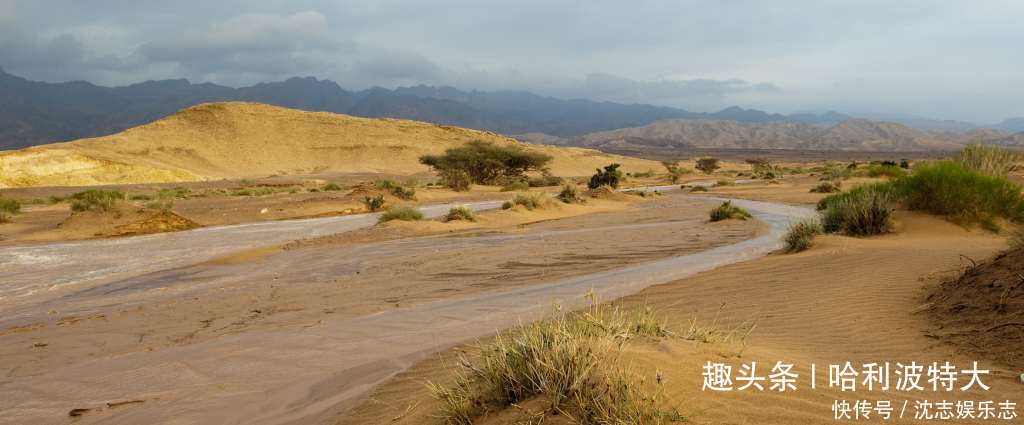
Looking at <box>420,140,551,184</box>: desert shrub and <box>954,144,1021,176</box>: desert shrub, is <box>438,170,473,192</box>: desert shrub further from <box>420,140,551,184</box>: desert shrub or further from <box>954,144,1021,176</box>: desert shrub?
<box>954,144,1021,176</box>: desert shrub

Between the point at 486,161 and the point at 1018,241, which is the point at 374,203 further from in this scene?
the point at 1018,241

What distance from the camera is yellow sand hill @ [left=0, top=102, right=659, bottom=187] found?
168 feet

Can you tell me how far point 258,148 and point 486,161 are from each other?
1604 inches

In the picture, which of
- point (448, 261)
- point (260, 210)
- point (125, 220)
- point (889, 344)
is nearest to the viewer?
point (889, 344)

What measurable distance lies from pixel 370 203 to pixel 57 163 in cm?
3581

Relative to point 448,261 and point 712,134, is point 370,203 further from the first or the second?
point 712,134

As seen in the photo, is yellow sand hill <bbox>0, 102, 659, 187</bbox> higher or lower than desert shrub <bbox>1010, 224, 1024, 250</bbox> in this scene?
higher

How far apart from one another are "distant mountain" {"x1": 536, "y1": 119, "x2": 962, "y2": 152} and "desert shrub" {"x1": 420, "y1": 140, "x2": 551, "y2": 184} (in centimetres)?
9641

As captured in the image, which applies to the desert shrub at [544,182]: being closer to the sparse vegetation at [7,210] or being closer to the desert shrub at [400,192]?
the desert shrub at [400,192]

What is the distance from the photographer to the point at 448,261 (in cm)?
1130

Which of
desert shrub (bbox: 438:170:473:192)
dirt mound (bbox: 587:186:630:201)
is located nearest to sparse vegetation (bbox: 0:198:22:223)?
desert shrub (bbox: 438:170:473:192)

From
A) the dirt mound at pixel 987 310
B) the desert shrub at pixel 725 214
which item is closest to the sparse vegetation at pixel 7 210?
the desert shrub at pixel 725 214

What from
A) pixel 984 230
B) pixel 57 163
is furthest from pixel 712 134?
pixel 984 230

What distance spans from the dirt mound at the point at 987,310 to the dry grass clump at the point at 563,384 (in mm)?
2710
